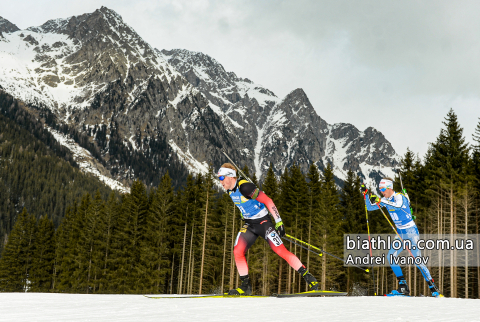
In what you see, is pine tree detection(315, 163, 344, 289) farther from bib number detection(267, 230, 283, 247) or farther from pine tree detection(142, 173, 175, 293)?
bib number detection(267, 230, 283, 247)

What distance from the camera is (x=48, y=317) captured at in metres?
4.58

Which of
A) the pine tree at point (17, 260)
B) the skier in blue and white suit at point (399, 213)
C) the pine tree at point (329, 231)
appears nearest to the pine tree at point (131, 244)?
the pine tree at point (329, 231)

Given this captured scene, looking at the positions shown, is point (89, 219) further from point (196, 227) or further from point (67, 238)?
point (196, 227)

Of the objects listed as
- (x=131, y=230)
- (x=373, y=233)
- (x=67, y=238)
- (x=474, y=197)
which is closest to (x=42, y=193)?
(x=67, y=238)

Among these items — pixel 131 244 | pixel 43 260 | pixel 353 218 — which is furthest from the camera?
pixel 43 260

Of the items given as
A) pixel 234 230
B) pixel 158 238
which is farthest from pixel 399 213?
pixel 158 238

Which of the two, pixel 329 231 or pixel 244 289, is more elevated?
pixel 329 231

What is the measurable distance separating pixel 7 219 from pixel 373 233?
480 ft

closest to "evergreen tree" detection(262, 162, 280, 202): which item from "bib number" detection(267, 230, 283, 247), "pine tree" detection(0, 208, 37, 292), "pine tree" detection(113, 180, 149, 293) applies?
"pine tree" detection(113, 180, 149, 293)

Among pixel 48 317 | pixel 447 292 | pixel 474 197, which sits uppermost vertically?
pixel 474 197

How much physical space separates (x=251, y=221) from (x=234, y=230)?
24689 mm

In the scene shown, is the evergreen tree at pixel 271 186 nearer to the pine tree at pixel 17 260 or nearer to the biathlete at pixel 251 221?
the biathlete at pixel 251 221

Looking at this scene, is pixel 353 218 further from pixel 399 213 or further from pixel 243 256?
pixel 243 256

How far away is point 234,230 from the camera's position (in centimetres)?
3344
